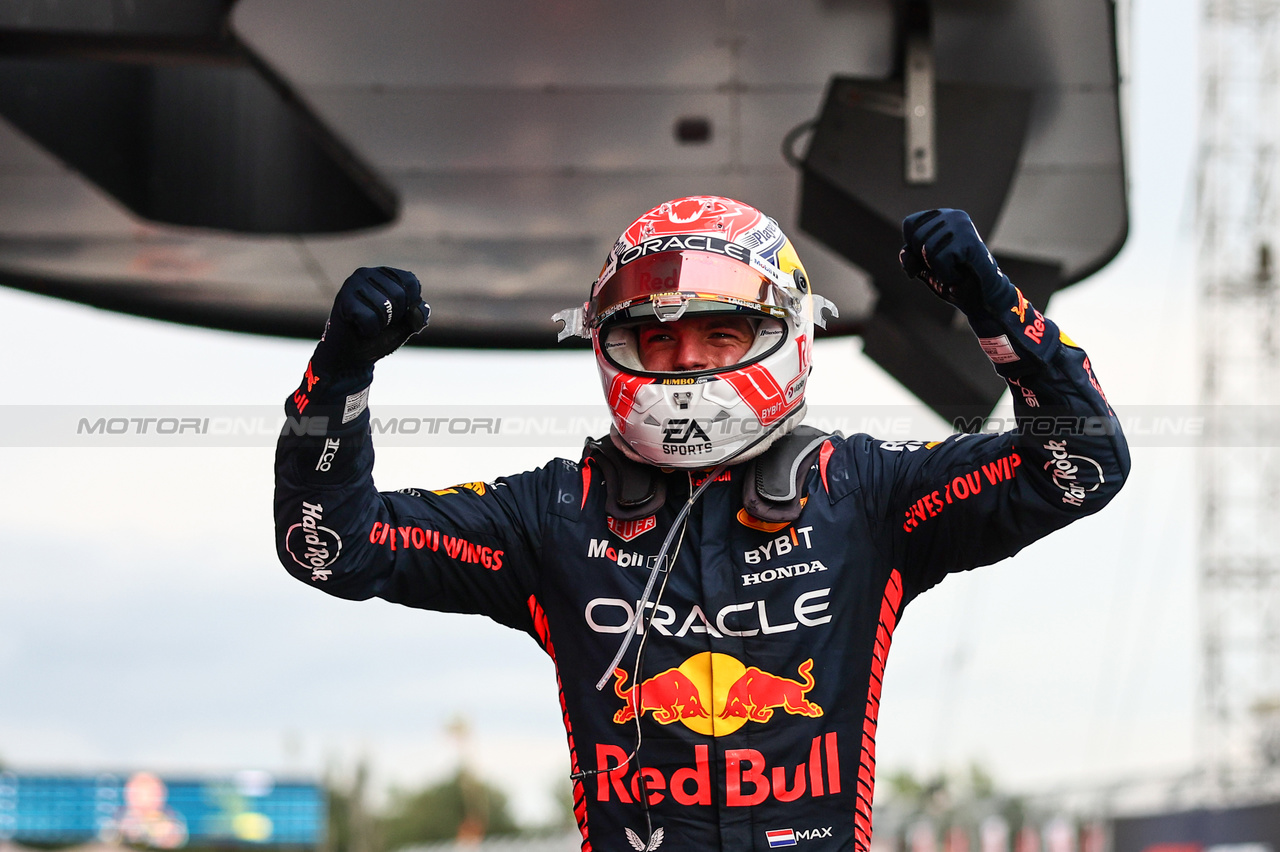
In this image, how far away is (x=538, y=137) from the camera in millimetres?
7402

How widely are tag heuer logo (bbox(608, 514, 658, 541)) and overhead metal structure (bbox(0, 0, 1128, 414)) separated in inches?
159

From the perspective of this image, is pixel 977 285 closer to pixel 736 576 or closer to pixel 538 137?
pixel 736 576

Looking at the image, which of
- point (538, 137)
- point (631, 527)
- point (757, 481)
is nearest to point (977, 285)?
point (757, 481)

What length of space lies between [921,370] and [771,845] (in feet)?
17.7

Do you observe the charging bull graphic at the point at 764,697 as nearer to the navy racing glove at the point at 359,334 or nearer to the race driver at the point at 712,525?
the race driver at the point at 712,525

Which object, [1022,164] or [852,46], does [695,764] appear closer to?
[852,46]

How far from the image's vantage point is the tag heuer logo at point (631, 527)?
2.81m

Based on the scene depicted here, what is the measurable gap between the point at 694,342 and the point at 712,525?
0.42 m

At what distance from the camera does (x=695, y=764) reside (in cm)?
264

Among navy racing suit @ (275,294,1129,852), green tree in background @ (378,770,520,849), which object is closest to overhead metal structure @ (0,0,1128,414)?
navy racing suit @ (275,294,1129,852)

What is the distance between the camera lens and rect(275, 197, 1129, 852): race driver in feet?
8.51

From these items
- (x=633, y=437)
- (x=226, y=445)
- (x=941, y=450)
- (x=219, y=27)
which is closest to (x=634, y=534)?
(x=633, y=437)

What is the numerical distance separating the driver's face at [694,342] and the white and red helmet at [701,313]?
31 millimetres

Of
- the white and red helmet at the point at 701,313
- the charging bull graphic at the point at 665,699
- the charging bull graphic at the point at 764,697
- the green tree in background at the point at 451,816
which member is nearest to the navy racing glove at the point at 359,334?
the white and red helmet at the point at 701,313
